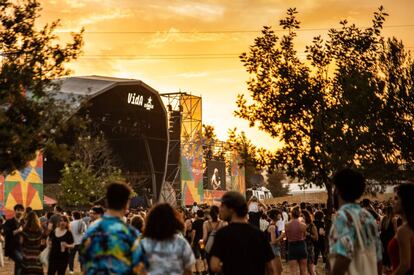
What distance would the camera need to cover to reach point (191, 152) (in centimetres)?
6756

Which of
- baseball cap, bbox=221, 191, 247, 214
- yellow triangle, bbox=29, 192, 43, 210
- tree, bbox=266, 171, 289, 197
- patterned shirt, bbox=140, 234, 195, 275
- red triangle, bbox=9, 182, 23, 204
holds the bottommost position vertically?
patterned shirt, bbox=140, 234, 195, 275

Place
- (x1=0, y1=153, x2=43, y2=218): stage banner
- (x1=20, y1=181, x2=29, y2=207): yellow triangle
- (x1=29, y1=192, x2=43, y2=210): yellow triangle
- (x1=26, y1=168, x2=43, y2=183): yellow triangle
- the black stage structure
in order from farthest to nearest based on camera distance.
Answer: the black stage structure, (x1=29, y1=192, x2=43, y2=210): yellow triangle, (x1=26, y1=168, x2=43, y2=183): yellow triangle, (x1=20, y1=181, x2=29, y2=207): yellow triangle, (x1=0, y1=153, x2=43, y2=218): stage banner

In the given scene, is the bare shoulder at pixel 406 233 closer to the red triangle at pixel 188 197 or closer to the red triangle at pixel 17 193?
the red triangle at pixel 17 193

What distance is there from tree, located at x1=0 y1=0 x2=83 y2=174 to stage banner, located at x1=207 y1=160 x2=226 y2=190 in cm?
5464

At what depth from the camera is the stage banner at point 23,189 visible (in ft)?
147

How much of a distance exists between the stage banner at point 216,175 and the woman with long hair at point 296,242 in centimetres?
5577

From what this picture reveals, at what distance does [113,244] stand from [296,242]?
450 inches

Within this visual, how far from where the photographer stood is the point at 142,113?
60.8m

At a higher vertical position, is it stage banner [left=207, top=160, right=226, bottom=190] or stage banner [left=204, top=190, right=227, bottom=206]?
stage banner [left=207, top=160, right=226, bottom=190]

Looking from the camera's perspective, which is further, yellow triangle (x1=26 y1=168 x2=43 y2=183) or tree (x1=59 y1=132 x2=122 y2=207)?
tree (x1=59 y1=132 x2=122 y2=207)

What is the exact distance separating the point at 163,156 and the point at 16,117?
46.8 m

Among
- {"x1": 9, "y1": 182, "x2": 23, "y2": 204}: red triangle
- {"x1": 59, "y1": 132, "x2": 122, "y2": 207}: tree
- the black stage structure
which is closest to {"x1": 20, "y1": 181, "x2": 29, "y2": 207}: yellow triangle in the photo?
{"x1": 9, "y1": 182, "x2": 23, "y2": 204}: red triangle

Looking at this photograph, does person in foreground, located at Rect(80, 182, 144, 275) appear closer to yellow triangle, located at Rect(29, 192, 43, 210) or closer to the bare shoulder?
the bare shoulder

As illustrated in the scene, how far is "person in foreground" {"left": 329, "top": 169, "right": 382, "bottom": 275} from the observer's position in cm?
621
